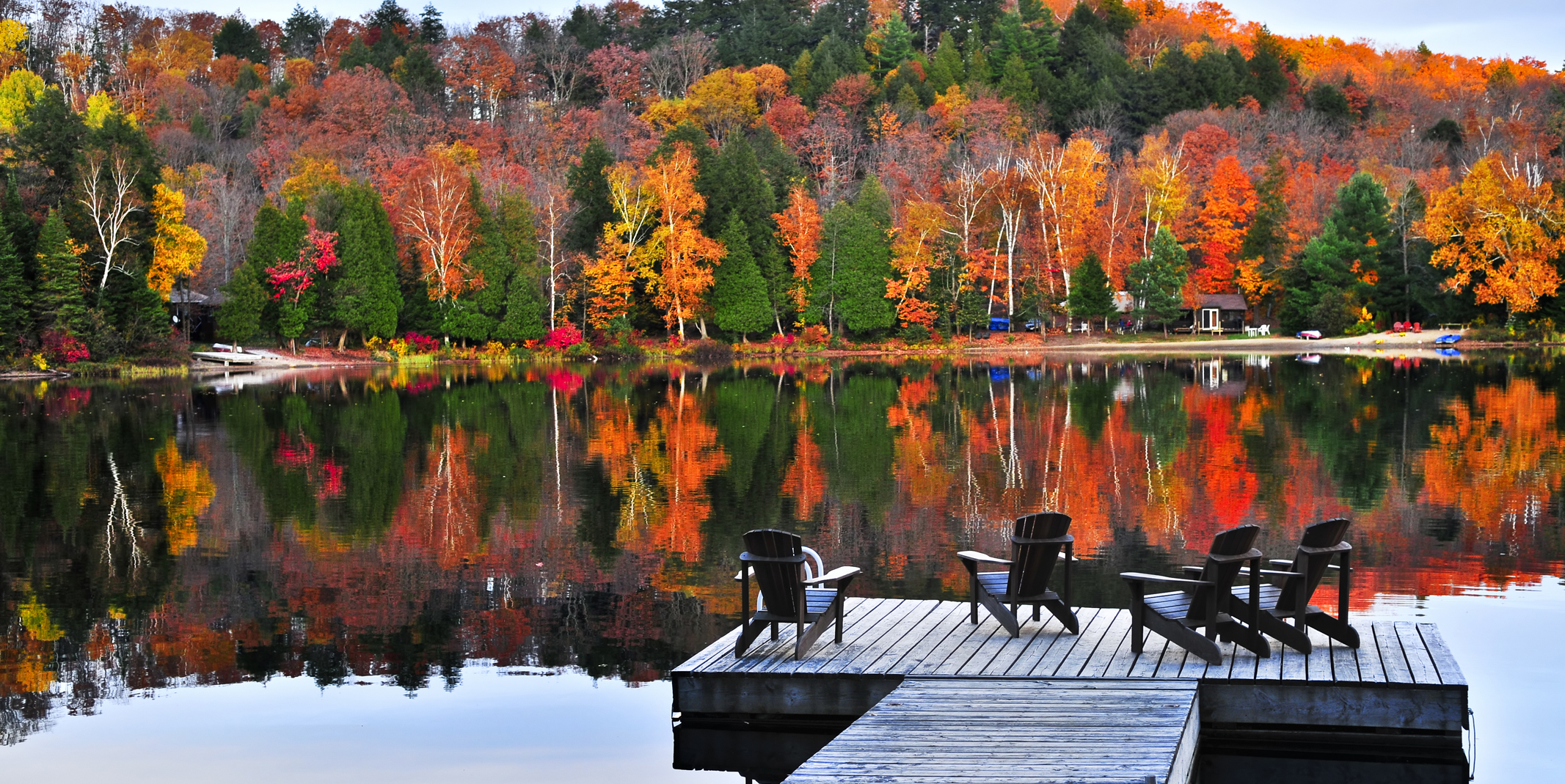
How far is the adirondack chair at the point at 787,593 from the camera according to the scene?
338 inches

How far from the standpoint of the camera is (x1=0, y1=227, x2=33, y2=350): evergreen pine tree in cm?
4575

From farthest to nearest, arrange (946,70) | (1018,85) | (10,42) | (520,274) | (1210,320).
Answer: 1. (946,70)
2. (1018,85)
3. (10,42)
4. (1210,320)
5. (520,274)

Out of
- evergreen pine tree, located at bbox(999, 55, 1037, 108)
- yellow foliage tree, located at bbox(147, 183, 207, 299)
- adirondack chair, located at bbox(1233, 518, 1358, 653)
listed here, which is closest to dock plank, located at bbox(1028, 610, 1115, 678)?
adirondack chair, located at bbox(1233, 518, 1358, 653)

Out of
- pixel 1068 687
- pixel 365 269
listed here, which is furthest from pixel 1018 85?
pixel 1068 687

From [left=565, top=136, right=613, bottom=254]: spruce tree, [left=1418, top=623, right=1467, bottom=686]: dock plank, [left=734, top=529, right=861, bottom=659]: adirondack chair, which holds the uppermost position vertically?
[left=565, top=136, right=613, bottom=254]: spruce tree

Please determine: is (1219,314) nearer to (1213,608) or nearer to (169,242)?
(169,242)

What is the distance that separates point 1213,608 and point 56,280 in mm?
47793

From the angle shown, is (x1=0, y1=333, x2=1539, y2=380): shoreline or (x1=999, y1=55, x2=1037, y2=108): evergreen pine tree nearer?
(x1=0, y1=333, x2=1539, y2=380): shoreline

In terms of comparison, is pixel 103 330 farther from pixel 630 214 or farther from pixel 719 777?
pixel 719 777

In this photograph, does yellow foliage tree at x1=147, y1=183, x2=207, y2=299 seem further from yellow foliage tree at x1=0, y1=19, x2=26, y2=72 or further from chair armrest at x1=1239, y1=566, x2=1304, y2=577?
chair armrest at x1=1239, y1=566, x2=1304, y2=577

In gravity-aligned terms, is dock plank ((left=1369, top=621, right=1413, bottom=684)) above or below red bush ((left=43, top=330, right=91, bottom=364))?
below

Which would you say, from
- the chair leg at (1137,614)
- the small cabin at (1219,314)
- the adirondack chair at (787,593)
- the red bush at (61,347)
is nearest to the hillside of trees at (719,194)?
the red bush at (61,347)

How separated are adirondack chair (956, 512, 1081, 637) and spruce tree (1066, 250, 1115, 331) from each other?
58697mm

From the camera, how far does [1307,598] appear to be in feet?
28.2
